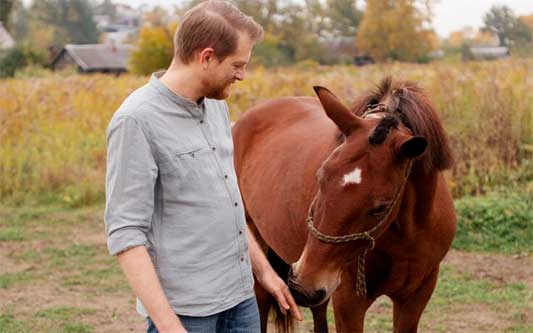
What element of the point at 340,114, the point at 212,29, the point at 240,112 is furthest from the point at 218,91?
the point at 240,112

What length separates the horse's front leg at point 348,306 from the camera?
3.35 meters

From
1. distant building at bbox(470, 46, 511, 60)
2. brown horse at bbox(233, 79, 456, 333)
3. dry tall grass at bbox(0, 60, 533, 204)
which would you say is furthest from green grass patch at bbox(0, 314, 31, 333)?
distant building at bbox(470, 46, 511, 60)

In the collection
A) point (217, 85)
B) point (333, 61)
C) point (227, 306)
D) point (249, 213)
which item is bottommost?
point (333, 61)

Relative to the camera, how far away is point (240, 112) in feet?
35.7

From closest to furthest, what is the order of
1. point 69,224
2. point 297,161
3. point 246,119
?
point 297,161 → point 246,119 → point 69,224

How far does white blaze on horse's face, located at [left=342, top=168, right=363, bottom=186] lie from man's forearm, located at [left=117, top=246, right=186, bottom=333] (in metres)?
0.86

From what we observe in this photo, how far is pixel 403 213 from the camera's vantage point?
10.2ft

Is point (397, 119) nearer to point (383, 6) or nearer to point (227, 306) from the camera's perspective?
point (227, 306)

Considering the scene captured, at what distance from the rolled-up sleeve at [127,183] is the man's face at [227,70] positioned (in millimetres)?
252

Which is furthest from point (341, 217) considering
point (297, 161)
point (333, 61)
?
point (333, 61)

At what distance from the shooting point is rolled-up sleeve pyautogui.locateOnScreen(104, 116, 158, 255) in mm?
2025

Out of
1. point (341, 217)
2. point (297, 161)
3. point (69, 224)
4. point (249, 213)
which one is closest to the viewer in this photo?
point (341, 217)

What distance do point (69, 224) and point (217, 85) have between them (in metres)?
6.70

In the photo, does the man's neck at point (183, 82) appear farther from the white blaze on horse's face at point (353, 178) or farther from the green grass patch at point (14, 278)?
the green grass patch at point (14, 278)
